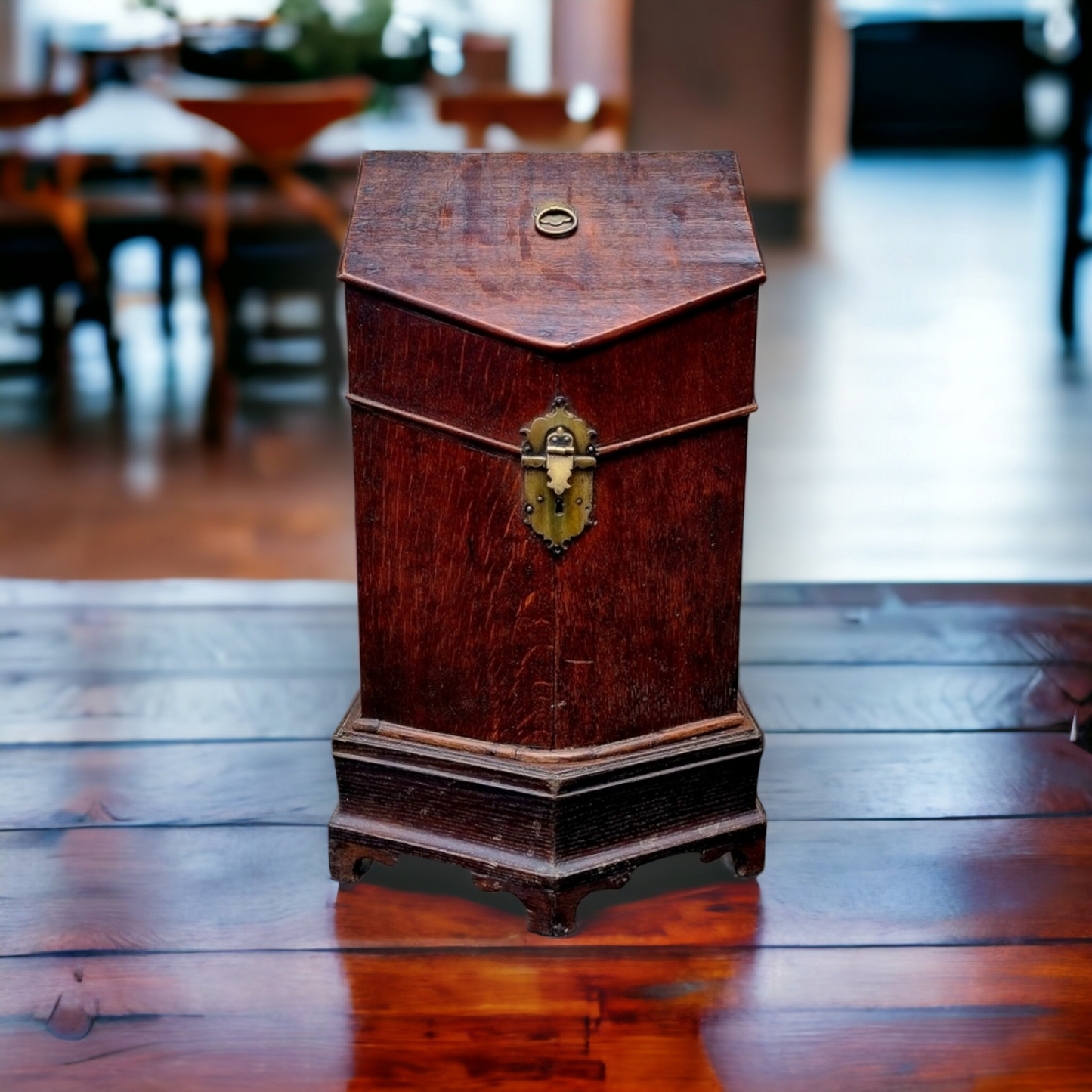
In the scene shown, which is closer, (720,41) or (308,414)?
(308,414)

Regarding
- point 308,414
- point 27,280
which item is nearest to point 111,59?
Answer: point 27,280

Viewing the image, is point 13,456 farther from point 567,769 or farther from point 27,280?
point 567,769

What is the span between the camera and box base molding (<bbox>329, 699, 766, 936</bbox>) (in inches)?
60.3

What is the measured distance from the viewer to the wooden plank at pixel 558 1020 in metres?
1.34

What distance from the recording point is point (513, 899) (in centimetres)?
163

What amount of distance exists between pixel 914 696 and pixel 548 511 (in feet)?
2.85

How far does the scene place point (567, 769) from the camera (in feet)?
5.00

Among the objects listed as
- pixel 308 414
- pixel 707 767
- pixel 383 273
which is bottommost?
pixel 308 414

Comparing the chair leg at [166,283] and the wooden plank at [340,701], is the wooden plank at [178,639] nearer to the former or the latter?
the wooden plank at [340,701]

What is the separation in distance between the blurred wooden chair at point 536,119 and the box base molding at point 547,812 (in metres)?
3.79

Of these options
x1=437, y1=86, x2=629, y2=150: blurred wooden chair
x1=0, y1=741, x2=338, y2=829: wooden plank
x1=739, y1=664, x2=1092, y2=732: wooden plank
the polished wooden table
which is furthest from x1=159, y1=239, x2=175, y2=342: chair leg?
x1=739, y1=664, x2=1092, y2=732: wooden plank

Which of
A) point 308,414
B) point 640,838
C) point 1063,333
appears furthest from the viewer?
point 1063,333

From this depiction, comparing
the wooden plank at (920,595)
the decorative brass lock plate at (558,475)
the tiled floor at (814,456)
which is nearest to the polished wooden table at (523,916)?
the wooden plank at (920,595)

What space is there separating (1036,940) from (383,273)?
0.97 metres
